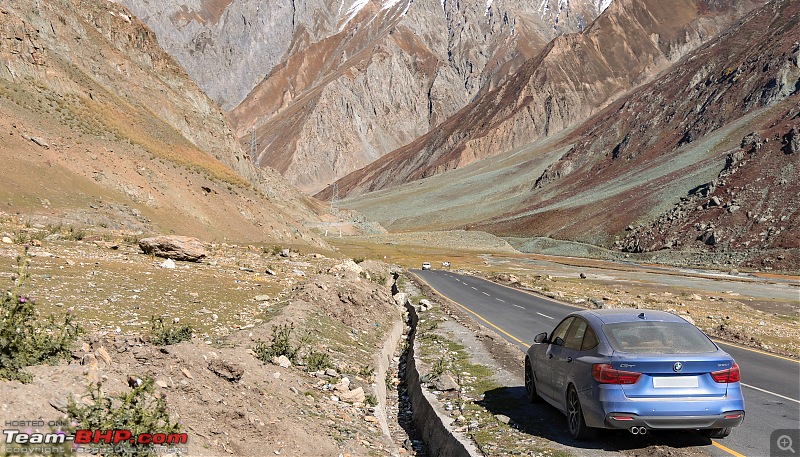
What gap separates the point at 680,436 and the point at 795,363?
934 cm

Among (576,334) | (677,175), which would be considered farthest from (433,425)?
(677,175)

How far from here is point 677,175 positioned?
115 m

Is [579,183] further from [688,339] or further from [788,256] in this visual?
[688,339]

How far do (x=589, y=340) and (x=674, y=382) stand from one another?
4.19 ft

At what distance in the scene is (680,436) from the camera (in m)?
8.09

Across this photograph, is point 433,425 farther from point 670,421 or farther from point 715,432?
point 715,432

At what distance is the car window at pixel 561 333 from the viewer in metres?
9.27

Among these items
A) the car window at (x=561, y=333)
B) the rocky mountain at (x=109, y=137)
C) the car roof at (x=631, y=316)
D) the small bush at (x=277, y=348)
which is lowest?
the small bush at (x=277, y=348)

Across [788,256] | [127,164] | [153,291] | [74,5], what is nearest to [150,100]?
[74,5]

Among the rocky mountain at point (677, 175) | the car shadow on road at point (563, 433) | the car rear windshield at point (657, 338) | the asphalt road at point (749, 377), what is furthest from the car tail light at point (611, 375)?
the rocky mountain at point (677, 175)

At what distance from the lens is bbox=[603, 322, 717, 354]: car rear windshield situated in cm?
780

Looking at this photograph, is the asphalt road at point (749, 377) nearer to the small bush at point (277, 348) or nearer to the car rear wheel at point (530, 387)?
the car rear wheel at point (530, 387)

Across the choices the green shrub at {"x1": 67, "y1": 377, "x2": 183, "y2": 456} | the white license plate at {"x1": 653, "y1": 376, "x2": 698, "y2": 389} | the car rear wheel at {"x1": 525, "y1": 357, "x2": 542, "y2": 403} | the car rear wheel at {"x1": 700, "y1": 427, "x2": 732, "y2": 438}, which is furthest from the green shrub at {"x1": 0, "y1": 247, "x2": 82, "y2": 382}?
the car rear wheel at {"x1": 700, "y1": 427, "x2": 732, "y2": 438}

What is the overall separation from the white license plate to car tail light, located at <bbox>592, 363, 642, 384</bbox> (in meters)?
0.26
